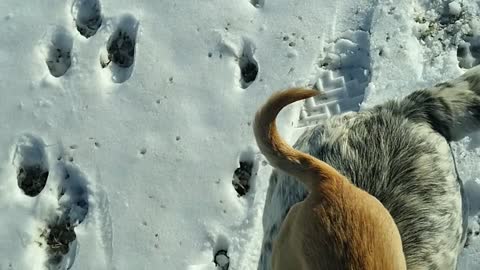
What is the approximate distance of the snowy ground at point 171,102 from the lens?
13.2 feet

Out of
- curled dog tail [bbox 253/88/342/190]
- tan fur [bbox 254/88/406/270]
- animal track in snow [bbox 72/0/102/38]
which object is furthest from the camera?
animal track in snow [bbox 72/0/102/38]

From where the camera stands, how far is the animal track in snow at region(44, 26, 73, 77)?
4.44m

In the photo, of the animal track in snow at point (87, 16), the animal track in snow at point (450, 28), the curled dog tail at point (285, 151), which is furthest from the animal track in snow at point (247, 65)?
the curled dog tail at point (285, 151)

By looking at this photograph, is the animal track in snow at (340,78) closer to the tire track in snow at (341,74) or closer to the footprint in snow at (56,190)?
the tire track in snow at (341,74)

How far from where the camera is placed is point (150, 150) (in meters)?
4.26

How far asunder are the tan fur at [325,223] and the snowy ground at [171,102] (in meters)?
1.45

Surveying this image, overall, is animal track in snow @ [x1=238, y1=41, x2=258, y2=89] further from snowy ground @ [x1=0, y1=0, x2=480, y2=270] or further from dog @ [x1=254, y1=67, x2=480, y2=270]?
dog @ [x1=254, y1=67, x2=480, y2=270]

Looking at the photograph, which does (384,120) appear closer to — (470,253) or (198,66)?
(470,253)

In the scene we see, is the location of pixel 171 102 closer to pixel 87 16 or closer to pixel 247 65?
pixel 247 65

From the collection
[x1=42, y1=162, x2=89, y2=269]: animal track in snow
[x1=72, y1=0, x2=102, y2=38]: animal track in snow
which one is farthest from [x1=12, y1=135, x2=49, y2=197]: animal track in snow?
[x1=72, y1=0, x2=102, y2=38]: animal track in snow

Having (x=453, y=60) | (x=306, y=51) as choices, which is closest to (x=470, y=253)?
(x=453, y=60)

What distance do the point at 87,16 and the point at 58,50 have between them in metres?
0.30

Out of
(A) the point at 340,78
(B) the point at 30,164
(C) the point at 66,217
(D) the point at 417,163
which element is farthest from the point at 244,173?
(D) the point at 417,163

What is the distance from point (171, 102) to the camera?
4.38 m
